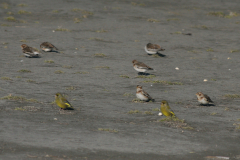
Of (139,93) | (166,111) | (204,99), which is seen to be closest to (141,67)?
(139,93)

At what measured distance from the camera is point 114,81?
20938 mm

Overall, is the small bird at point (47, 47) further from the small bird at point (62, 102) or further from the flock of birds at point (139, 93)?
the small bird at point (62, 102)

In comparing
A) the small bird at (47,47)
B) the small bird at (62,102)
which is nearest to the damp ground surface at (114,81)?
the small bird at (62,102)

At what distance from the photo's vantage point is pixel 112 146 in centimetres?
1142

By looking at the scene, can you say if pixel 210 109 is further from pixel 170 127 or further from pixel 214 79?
pixel 214 79

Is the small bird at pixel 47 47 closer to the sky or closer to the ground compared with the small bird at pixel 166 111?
closer to the ground

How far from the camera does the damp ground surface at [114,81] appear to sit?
11727 millimetres

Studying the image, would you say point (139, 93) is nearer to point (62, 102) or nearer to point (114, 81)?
point (62, 102)

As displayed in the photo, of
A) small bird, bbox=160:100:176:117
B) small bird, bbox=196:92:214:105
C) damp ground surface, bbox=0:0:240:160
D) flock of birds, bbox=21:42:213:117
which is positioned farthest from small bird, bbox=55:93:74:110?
small bird, bbox=196:92:214:105

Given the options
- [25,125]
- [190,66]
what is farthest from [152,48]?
[25,125]

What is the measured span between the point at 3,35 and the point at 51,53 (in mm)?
6104

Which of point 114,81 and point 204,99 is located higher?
point 204,99

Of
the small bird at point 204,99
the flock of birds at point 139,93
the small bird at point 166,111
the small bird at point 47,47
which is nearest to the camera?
the small bird at point 166,111

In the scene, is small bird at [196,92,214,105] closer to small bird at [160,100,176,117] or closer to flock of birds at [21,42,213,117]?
flock of birds at [21,42,213,117]
